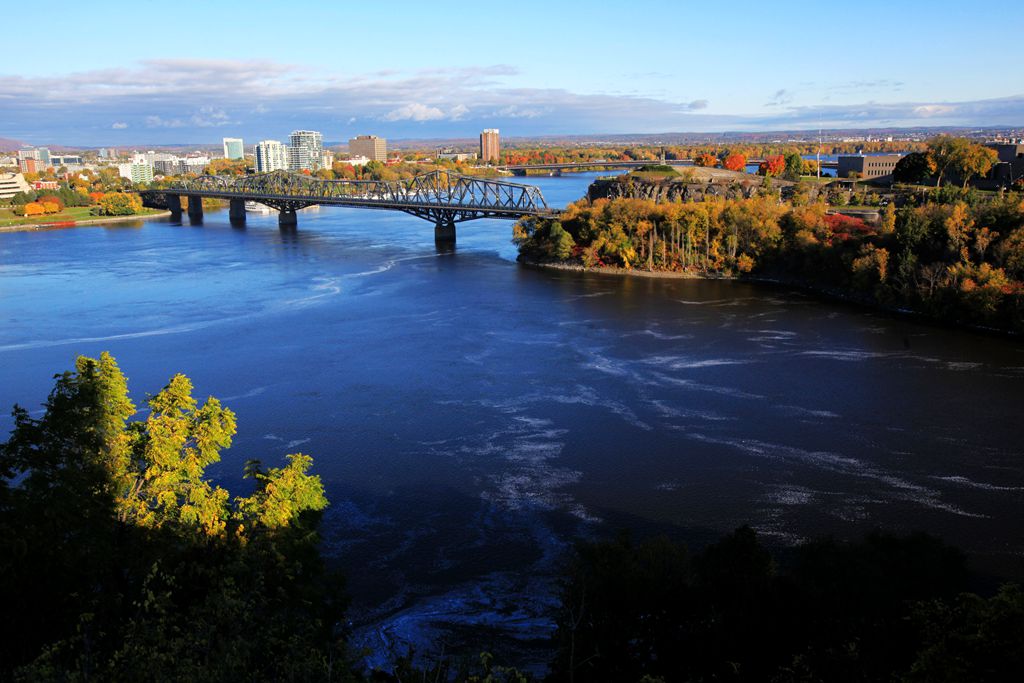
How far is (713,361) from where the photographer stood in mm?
13664

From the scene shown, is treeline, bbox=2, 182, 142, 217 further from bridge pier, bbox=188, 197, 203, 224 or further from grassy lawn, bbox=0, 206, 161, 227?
bridge pier, bbox=188, 197, 203, 224

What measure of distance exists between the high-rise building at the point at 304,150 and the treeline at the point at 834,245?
223ft

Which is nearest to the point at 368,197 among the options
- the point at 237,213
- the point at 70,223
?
the point at 237,213

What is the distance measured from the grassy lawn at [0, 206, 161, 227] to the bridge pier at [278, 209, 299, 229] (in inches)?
434

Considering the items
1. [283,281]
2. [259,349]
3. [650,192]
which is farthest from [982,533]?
[650,192]

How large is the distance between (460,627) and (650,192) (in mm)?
26234

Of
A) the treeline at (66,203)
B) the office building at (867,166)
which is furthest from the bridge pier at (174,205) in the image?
the office building at (867,166)

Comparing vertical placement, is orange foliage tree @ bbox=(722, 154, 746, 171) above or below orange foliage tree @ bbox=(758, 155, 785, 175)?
above

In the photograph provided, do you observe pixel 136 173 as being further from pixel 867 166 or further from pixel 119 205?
pixel 867 166

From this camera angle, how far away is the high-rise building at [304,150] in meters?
90.3

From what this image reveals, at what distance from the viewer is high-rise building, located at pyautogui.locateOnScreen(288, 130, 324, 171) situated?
90312 mm

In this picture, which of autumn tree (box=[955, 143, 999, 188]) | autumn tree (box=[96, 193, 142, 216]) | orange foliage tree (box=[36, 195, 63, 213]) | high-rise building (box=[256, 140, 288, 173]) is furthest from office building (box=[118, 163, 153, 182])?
autumn tree (box=[955, 143, 999, 188])

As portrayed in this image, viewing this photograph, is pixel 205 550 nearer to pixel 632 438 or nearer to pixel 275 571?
pixel 275 571

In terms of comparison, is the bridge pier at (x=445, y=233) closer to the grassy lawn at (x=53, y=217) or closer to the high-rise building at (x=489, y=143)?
the grassy lawn at (x=53, y=217)
